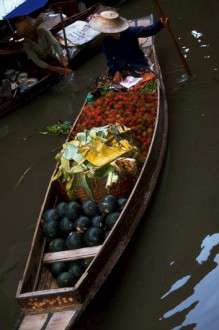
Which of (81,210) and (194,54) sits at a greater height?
(194,54)

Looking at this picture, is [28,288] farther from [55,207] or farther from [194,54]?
[194,54]

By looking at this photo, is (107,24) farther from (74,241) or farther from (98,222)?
(74,241)

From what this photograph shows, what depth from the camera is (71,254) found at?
16.5ft

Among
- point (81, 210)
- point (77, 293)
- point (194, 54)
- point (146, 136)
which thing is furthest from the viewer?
point (194, 54)

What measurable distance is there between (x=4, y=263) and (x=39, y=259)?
1.09m

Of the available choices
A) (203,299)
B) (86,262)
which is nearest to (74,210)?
(86,262)

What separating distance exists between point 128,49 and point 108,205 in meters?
3.24

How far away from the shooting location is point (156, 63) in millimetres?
7891

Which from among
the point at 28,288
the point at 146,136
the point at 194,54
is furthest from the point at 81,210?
the point at 194,54

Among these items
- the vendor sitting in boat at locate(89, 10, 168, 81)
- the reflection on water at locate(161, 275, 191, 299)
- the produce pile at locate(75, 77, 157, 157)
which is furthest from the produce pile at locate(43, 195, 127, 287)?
the vendor sitting in boat at locate(89, 10, 168, 81)

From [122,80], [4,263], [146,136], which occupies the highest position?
[122,80]

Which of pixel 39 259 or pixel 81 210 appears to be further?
pixel 81 210

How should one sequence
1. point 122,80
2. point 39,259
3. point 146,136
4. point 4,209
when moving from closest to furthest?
1. point 39,259
2. point 146,136
3. point 4,209
4. point 122,80

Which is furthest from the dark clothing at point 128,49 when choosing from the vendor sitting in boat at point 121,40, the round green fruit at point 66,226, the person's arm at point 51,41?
the round green fruit at point 66,226
